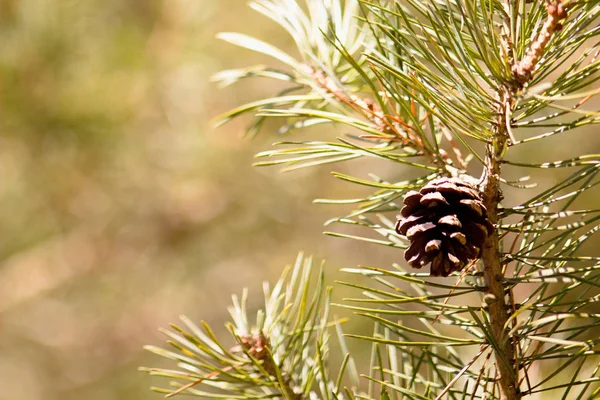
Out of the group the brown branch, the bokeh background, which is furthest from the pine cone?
the bokeh background

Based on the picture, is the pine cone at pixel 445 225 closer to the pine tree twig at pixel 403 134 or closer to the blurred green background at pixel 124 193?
the pine tree twig at pixel 403 134

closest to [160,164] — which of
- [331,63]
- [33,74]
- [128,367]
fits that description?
[33,74]

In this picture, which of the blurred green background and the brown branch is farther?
the blurred green background

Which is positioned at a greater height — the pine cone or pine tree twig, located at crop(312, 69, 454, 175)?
pine tree twig, located at crop(312, 69, 454, 175)

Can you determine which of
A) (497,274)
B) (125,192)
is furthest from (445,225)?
(125,192)

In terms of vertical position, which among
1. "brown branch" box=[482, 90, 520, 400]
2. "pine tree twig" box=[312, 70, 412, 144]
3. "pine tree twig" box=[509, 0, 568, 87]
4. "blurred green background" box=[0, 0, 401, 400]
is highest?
"blurred green background" box=[0, 0, 401, 400]

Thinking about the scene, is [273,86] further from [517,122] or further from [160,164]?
[517,122]

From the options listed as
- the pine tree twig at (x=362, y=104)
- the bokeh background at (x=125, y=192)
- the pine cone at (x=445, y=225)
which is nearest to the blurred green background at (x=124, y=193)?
the bokeh background at (x=125, y=192)

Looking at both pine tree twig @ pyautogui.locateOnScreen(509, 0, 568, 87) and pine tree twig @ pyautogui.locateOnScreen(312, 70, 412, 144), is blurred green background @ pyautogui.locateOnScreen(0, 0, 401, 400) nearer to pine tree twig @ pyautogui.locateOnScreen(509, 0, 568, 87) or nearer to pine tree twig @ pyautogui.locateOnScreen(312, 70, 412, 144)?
pine tree twig @ pyautogui.locateOnScreen(312, 70, 412, 144)
